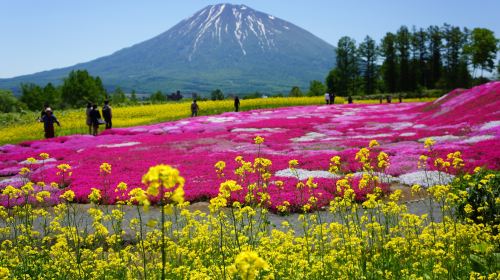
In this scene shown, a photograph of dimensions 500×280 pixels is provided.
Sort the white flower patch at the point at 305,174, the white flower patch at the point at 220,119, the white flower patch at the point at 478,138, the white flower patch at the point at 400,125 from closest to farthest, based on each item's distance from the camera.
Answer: the white flower patch at the point at 305,174 < the white flower patch at the point at 478,138 < the white flower patch at the point at 400,125 < the white flower patch at the point at 220,119

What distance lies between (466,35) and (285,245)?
163782 mm

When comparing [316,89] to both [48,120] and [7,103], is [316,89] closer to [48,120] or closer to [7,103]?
[7,103]

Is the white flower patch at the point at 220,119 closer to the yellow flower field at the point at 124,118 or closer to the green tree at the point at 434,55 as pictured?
the yellow flower field at the point at 124,118

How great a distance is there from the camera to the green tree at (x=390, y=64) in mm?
143500

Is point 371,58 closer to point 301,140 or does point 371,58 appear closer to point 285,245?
point 301,140

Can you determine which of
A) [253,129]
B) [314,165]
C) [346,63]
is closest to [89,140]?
[253,129]

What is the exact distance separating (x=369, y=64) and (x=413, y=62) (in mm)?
17661

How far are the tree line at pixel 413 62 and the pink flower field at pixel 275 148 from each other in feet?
320

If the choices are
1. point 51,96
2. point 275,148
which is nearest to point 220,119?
point 275,148

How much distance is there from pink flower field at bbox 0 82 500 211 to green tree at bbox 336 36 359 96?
110831 mm

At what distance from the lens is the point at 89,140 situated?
113 ft

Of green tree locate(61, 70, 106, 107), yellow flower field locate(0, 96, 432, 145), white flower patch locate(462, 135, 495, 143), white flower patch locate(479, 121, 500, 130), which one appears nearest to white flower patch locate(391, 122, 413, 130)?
white flower patch locate(479, 121, 500, 130)

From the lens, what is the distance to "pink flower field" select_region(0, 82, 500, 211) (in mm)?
→ 19125

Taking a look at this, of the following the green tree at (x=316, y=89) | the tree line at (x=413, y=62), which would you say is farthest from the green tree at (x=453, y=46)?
the green tree at (x=316, y=89)
